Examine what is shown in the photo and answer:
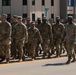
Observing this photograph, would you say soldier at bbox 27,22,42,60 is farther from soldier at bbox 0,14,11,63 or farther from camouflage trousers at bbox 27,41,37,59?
soldier at bbox 0,14,11,63

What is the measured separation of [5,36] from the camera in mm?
16078

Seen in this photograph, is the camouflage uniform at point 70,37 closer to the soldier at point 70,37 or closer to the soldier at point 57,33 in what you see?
the soldier at point 70,37

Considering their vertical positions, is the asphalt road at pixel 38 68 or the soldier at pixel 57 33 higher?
the soldier at pixel 57 33

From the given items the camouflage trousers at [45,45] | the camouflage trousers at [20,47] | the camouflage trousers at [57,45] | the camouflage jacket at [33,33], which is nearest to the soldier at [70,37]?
the camouflage trousers at [20,47]

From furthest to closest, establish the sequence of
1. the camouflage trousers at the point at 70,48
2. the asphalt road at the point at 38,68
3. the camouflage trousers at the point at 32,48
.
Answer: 1. the camouflage trousers at the point at 32,48
2. the camouflage trousers at the point at 70,48
3. the asphalt road at the point at 38,68

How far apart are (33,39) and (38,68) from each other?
3.60 metres

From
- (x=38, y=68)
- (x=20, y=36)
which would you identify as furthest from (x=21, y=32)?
(x=38, y=68)

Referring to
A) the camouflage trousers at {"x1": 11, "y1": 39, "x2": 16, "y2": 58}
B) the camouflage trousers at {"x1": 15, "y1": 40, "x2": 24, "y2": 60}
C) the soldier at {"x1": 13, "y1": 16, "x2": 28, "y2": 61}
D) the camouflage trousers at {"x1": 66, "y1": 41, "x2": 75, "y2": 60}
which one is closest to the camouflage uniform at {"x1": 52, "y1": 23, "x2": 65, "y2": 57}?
the camouflage trousers at {"x1": 11, "y1": 39, "x2": 16, "y2": 58}

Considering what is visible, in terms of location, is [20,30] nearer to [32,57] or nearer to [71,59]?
[32,57]

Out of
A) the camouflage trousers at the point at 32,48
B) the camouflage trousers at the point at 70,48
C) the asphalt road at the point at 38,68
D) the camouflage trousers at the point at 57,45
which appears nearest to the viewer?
the asphalt road at the point at 38,68

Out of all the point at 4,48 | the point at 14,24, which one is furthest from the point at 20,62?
the point at 14,24

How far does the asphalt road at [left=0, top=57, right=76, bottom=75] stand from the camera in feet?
43.5

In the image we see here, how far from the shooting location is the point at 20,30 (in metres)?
16.9

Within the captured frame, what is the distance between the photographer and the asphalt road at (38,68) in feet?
43.5
